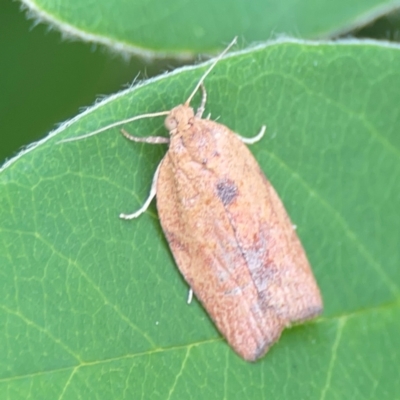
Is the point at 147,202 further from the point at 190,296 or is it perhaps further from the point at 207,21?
the point at 207,21

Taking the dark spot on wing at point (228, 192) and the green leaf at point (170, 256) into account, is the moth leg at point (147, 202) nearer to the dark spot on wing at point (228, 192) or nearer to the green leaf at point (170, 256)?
the green leaf at point (170, 256)

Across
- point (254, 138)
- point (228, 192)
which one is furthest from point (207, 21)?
point (228, 192)

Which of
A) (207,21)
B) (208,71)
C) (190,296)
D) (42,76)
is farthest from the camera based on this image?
(42,76)

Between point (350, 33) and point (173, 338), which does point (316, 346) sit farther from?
point (350, 33)

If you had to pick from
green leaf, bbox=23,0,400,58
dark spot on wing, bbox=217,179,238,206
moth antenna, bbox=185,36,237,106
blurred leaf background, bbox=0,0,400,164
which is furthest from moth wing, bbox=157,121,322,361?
blurred leaf background, bbox=0,0,400,164

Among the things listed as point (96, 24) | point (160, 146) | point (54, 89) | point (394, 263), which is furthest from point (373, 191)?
point (54, 89)

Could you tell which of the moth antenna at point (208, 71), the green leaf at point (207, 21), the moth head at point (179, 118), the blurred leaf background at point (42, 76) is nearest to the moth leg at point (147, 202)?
the moth head at point (179, 118)
